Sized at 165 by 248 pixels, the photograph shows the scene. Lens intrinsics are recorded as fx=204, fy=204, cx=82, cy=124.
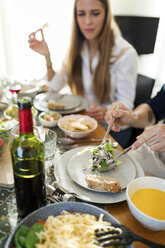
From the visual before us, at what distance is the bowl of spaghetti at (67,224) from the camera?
505 mm

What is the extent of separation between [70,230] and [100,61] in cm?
164

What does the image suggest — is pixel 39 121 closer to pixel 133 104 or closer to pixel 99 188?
pixel 99 188

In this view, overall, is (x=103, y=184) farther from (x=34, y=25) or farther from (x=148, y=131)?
(x=34, y=25)

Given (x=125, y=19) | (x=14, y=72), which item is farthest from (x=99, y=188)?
(x=14, y=72)

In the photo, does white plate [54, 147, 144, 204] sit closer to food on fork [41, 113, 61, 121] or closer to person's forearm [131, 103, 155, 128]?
food on fork [41, 113, 61, 121]

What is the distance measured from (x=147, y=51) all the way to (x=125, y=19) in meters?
0.62

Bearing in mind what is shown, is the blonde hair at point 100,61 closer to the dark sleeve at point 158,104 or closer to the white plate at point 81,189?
the dark sleeve at point 158,104

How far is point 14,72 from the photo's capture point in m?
3.21

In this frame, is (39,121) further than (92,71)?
No

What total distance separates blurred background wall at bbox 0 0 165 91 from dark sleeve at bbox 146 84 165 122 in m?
1.05

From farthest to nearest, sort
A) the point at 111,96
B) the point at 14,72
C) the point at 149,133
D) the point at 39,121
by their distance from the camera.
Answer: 1. the point at 14,72
2. the point at 111,96
3. the point at 39,121
4. the point at 149,133

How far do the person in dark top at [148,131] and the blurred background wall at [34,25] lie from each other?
1.07m

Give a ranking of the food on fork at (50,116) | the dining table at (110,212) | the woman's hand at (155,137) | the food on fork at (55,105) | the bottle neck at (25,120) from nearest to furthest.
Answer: the bottle neck at (25,120), the dining table at (110,212), the woman's hand at (155,137), the food on fork at (50,116), the food on fork at (55,105)

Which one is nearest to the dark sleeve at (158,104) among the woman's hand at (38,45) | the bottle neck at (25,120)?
the woman's hand at (38,45)
